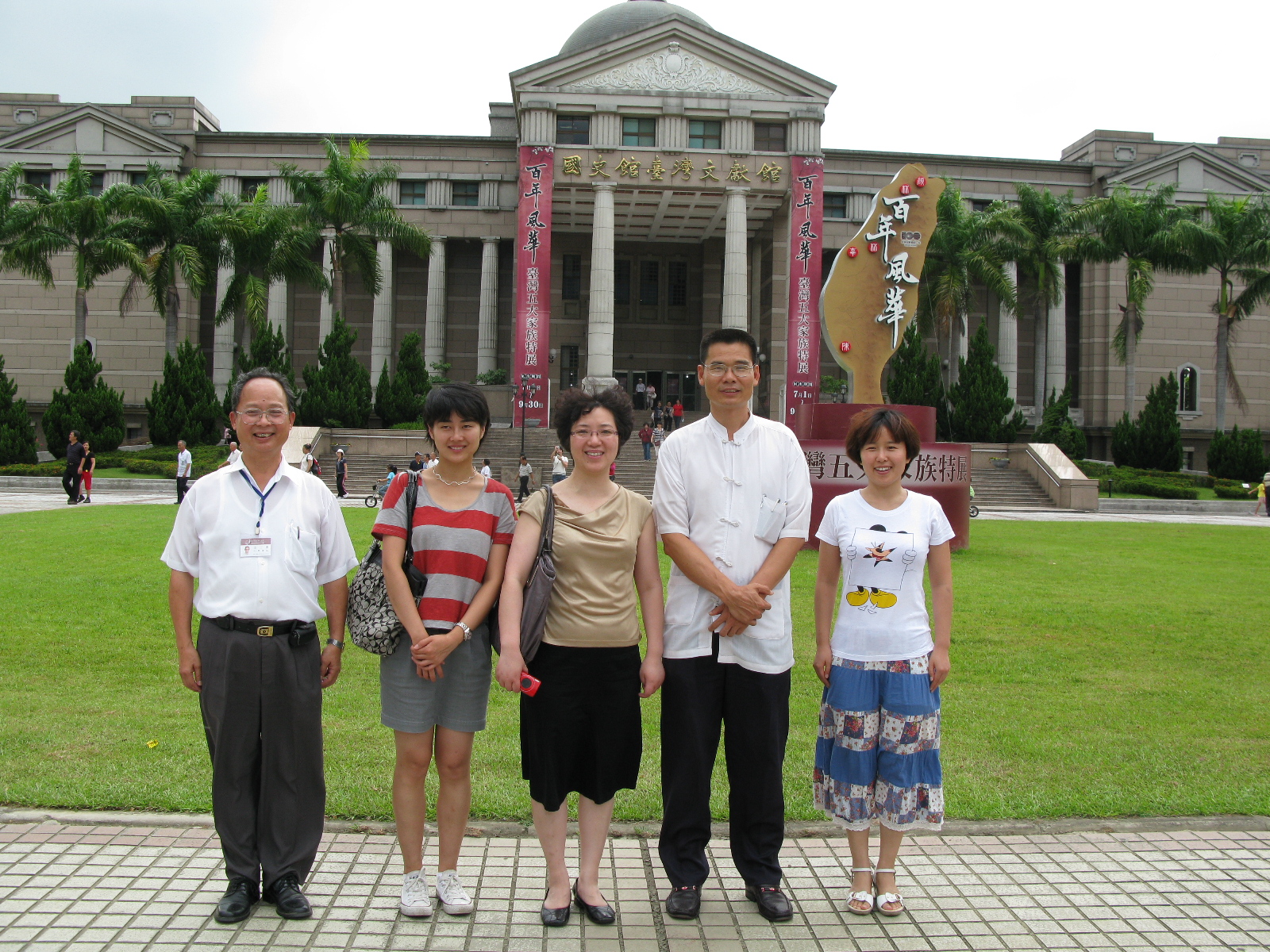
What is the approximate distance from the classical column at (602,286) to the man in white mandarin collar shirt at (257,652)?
104ft

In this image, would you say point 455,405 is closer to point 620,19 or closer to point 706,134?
point 706,134

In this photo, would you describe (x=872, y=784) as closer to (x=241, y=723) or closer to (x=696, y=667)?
(x=696, y=667)

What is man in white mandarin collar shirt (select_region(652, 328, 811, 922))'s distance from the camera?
3.62m

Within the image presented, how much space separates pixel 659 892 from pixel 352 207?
3107 centimetres

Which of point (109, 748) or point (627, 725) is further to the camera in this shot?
point (109, 748)

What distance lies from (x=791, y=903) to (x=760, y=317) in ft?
134

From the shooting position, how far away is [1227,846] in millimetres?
4172

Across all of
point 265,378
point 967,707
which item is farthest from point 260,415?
point 967,707

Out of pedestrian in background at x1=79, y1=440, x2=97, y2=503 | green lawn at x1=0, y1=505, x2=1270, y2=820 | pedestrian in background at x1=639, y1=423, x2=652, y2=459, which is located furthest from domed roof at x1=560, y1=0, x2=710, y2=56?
green lawn at x1=0, y1=505, x2=1270, y2=820

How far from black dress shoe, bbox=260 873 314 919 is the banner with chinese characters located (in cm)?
1180

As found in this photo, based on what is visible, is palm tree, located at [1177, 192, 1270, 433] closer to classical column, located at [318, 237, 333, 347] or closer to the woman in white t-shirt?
classical column, located at [318, 237, 333, 347]

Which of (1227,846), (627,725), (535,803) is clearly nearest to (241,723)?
(535,803)

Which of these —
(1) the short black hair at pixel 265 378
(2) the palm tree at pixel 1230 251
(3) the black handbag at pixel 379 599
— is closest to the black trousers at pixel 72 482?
(1) the short black hair at pixel 265 378

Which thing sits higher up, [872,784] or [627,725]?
[627,725]
